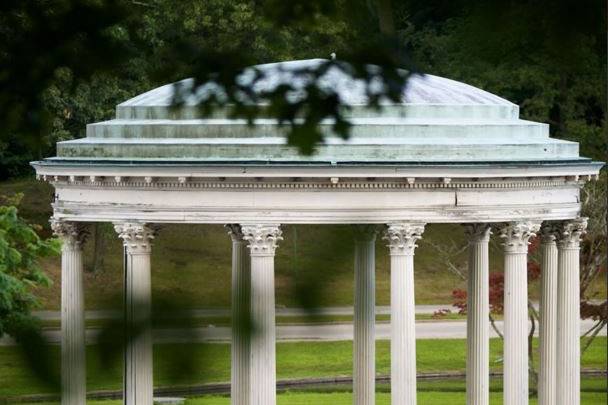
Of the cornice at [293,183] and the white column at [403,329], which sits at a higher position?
the cornice at [293,183]

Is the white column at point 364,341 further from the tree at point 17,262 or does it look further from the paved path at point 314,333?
the tree at point 17,262

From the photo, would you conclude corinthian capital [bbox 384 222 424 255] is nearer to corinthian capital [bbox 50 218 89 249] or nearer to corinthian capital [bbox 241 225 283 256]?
corinthian capital [bbox 241 225 283 256]

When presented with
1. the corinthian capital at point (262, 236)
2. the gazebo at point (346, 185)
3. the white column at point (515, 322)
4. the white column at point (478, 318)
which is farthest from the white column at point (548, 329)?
the corinthian capital at point (262, 236)

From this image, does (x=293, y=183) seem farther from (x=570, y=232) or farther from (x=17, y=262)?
(x=17, y=262)

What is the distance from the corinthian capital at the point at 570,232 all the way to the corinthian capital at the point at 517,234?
1.00 metres

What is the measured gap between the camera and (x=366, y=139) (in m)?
30.5

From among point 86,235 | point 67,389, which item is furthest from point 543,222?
point 67,389

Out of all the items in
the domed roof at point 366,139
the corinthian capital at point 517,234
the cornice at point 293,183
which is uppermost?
the domed roof at point 366,139

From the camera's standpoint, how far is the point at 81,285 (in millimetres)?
33031

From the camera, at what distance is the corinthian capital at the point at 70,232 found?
32172 millimetres

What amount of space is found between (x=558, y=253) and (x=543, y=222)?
78 cm

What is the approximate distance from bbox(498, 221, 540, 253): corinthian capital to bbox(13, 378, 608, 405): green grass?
13.4m

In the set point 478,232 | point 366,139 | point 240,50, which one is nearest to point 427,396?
point 478,232

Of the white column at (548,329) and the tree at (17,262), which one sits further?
the tree at (17,262)
